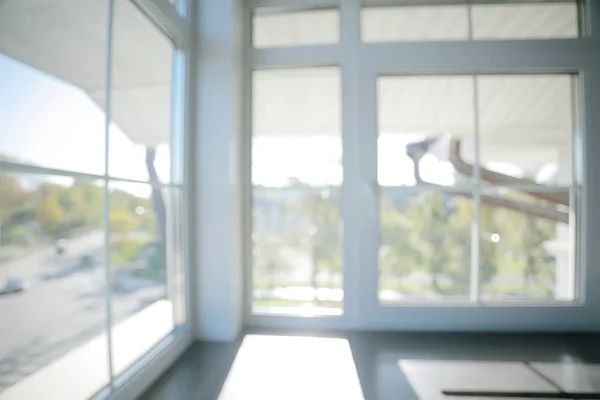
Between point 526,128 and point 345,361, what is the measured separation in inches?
68.9

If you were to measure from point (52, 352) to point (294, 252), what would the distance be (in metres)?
1.42

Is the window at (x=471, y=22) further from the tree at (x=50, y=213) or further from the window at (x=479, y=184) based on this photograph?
the tree at (x=50, y=213)

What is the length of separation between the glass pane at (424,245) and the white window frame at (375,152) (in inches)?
A: 3.7

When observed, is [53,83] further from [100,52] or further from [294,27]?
[294,27]

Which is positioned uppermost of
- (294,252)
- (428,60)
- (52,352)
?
(428,60)

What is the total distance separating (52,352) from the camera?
1.15 meters

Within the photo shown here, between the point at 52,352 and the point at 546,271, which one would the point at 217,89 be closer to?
the point at 52,352

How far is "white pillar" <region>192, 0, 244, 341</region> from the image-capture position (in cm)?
206

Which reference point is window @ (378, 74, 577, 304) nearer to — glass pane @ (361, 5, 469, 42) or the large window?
glass pane @ (361, 5, 469, 42)

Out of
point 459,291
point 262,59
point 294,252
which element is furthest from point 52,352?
point 459,291

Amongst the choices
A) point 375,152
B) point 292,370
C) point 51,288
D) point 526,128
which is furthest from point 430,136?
point 51,288

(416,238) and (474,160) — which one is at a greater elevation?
(474,160)

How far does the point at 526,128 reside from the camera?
7.47ft

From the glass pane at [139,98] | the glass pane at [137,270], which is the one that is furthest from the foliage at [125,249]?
the glass pane at [139,98]
